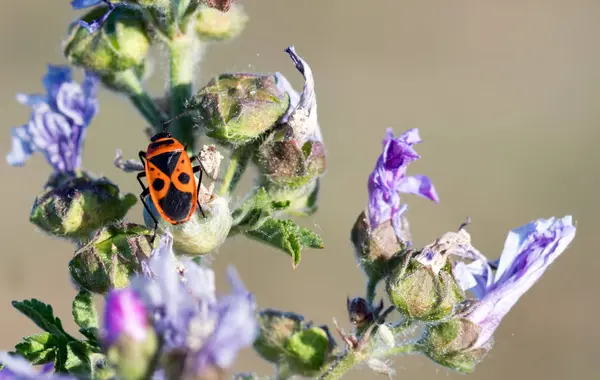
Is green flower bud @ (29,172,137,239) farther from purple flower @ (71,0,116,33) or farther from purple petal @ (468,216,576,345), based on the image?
purple petal @ (468,216,576,345)

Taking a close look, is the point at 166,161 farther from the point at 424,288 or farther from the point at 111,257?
the point at 424,288

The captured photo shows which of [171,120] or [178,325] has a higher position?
[171,120]

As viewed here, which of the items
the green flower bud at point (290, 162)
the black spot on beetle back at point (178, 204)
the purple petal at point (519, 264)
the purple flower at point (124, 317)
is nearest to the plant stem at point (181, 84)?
the green flower bud at point (290, 162)

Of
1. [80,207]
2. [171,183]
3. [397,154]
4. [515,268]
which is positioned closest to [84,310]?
[80,207]

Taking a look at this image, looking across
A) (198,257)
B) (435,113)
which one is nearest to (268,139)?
(198,257)

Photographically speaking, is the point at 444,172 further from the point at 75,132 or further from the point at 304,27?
the point at 75,132

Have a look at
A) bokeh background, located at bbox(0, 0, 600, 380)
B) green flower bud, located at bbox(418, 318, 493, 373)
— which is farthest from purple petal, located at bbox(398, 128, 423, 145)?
bokeh background, located at bbox(0, 0, 600, 380)
